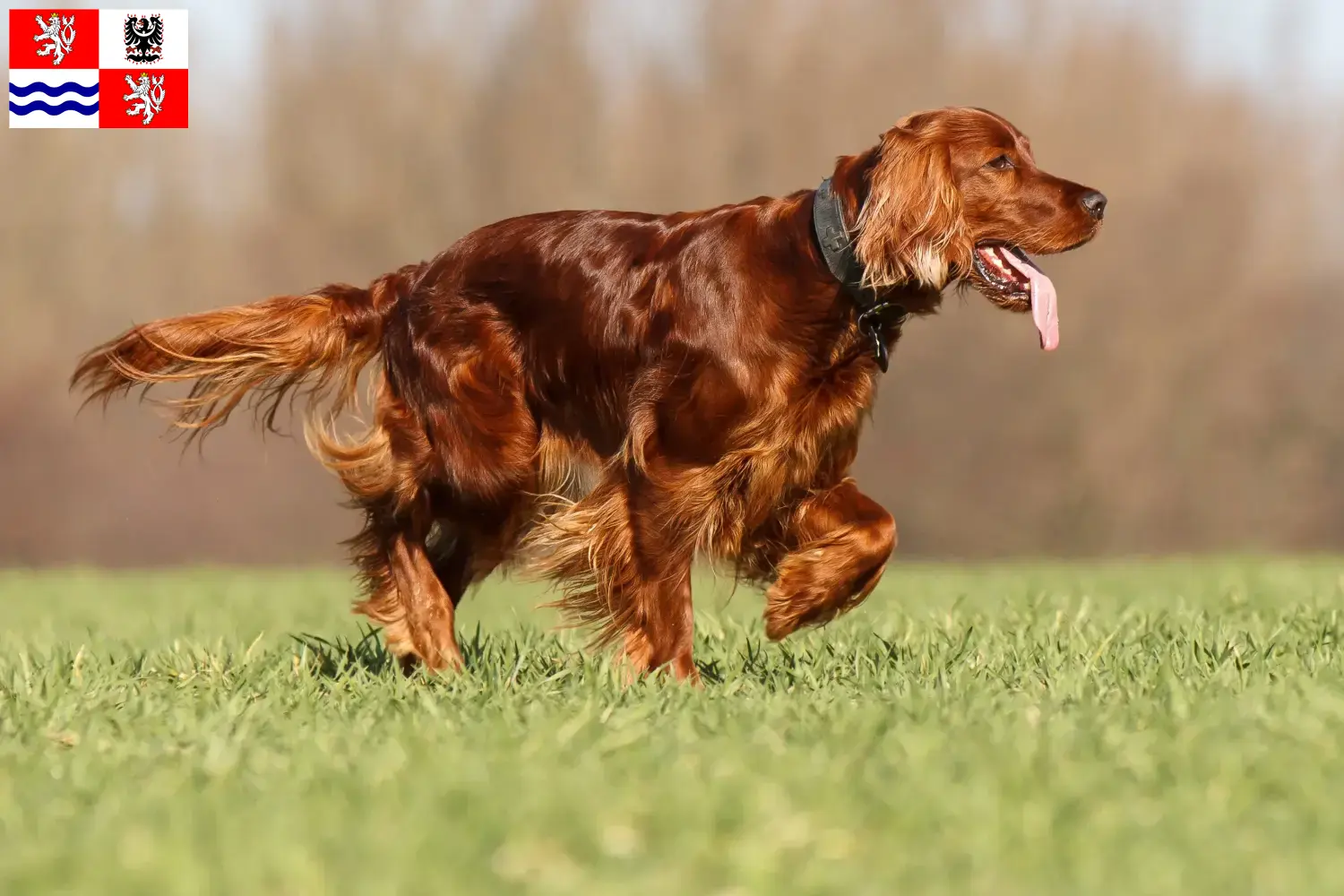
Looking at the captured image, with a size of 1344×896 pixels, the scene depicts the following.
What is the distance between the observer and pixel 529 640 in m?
4.84

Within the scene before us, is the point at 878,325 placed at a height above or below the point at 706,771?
above

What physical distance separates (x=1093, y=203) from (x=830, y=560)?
1.08 meters

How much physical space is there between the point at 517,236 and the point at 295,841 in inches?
98.2

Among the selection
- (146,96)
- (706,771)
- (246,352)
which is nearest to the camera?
(706,771)

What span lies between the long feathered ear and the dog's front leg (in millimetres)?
625

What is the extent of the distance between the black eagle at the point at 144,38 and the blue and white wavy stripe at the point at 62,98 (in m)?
0.25

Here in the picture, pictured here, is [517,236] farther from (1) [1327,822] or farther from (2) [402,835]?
(1) [1327,822]

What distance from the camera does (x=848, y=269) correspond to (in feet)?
12.4

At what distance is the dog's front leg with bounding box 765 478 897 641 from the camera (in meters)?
4.00

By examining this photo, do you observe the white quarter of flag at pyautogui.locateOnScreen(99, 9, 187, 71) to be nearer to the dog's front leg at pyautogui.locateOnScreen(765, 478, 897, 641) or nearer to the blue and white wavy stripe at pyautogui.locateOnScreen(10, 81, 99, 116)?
the blue and white wavy stripe at pyautogui.locateOnScreen(10, 81, 99, 116)

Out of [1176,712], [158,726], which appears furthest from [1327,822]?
A: [158,726]

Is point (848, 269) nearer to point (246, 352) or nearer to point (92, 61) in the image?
point (246, 352)

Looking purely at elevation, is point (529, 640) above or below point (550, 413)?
below

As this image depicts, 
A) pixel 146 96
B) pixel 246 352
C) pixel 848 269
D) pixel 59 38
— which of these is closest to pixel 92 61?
pixel 59 38
